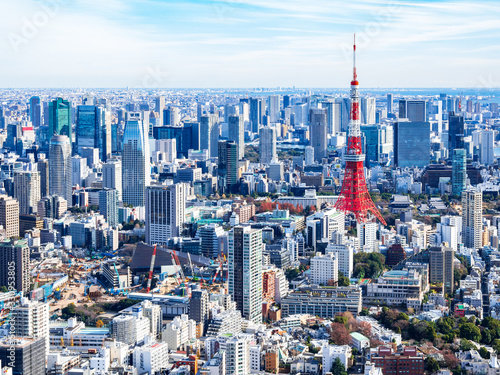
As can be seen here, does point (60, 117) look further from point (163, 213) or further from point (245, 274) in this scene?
point (245, 274)

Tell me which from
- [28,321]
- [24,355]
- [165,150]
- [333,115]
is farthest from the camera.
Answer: [333,115]

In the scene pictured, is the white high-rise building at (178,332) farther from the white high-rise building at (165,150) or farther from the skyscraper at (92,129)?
the skyscraper at (92,129)

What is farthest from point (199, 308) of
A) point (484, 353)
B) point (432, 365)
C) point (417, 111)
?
point (417, 111)

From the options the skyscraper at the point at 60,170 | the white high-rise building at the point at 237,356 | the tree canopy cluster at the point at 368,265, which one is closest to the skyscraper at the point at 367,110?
the skyscraper at the point at 60,170

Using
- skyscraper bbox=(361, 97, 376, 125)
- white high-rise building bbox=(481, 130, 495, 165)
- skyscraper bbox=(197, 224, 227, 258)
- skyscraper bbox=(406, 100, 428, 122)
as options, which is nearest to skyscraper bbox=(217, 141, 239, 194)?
skyscraper bbox=(197, 224, 227, 258)

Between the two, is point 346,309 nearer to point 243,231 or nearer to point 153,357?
point 243,231

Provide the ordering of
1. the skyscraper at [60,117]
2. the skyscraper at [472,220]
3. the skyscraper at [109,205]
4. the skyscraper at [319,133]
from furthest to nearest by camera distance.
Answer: the skyscraper at [319,133]
the skyscraper at [60,117]
the skyscraper at [109,205]
the skyscraper at [472,220]
